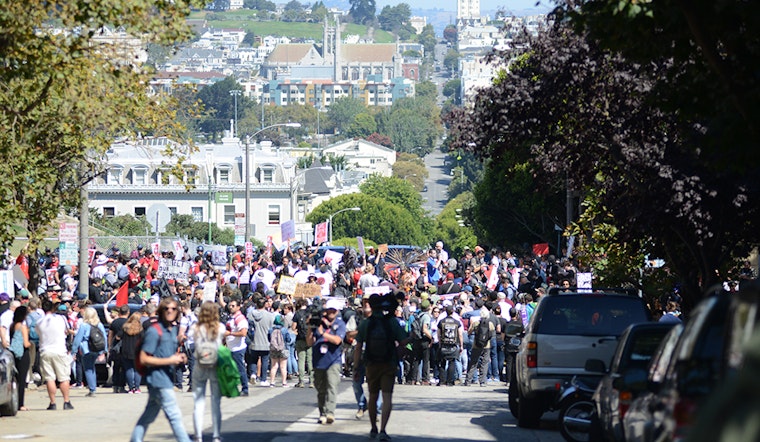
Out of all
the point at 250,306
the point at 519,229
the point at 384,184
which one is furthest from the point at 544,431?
the point at 384,184

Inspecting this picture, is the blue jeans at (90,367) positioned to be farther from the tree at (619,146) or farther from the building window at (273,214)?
the building window at (273,214)

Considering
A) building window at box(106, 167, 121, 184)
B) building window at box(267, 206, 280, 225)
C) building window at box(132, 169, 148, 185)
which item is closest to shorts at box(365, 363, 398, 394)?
building window at box(106, 167, 121, 184)

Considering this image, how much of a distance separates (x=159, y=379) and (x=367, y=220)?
12869 centimetres

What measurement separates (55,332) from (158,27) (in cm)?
653

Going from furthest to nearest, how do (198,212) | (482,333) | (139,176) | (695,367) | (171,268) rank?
(139,176)
(198,212)
(171,268)
(482,333)
(695,367)

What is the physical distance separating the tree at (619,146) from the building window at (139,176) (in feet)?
285

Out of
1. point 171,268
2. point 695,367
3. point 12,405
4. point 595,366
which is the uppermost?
point 171,268

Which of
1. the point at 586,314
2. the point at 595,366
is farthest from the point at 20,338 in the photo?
the point at 595,366

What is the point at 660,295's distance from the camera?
25.2 m

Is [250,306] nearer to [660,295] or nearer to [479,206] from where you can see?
[660,295]

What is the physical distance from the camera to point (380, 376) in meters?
15.7

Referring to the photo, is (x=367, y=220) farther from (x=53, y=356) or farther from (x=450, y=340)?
(x=53, y=356)

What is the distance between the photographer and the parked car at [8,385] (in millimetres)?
17656

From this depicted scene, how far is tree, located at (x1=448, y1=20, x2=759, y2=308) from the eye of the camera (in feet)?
65.3
